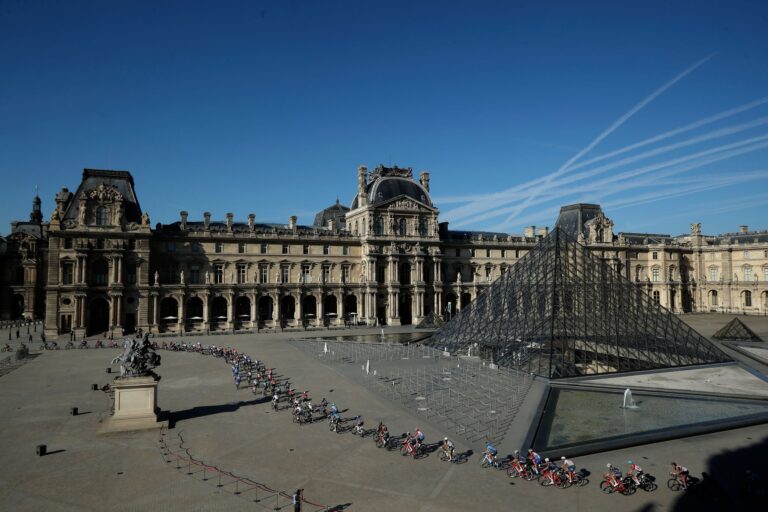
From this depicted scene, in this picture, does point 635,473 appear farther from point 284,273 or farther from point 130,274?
point 284,273

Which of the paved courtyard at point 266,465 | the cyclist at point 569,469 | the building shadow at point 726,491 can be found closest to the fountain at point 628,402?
the paved courtyard at point 266,465

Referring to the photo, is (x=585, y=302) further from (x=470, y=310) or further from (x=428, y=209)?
(x=428, y=209)

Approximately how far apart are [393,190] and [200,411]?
44779mm

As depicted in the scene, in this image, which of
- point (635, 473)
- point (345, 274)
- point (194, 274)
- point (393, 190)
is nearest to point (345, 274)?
point (345, 274)

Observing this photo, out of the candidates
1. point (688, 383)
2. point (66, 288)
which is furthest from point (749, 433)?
point (66, 288)

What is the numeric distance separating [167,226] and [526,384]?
141ft

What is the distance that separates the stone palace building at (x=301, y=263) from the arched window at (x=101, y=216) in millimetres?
125

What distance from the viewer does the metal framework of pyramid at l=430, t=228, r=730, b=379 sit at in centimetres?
3219

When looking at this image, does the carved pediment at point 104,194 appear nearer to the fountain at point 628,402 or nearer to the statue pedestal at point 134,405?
A: the statue pedestal at point 134,405

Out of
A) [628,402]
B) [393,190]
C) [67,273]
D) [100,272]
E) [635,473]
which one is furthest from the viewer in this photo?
[393,190]

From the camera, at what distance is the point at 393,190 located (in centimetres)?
6450

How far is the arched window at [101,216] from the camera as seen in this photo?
51406mm

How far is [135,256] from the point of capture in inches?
2055

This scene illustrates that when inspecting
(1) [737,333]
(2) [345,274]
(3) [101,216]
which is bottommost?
(1) [737,333]
